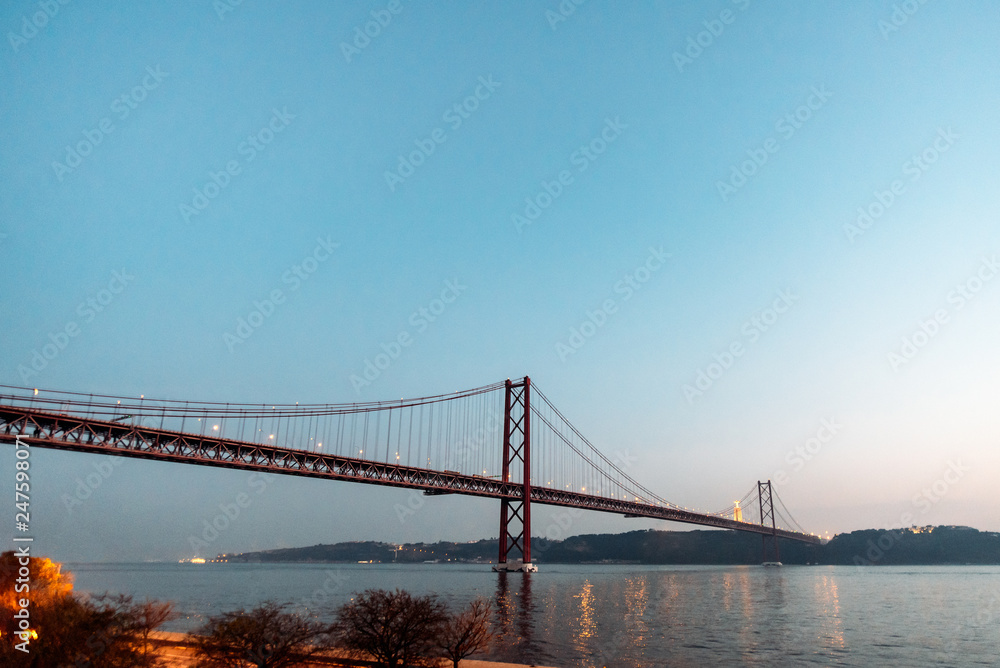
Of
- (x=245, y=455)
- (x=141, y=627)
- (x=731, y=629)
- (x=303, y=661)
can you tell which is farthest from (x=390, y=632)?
(x=245, y=455)

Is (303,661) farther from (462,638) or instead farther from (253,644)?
(462,638)

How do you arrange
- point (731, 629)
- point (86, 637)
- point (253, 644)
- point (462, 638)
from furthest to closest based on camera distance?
1. point (731, 629)
2. point (462, 638)
3. point (253, 644)
4. point (86, 637)

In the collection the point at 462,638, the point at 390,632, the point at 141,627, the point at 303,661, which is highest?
the point at 141,627

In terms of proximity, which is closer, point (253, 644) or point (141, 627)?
point (253, 644)

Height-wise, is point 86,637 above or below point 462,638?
above

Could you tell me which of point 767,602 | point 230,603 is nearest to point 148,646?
point 230,603

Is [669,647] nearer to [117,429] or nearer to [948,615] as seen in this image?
[948,615]

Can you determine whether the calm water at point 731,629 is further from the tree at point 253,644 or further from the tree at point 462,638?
the tree at point 253,644
